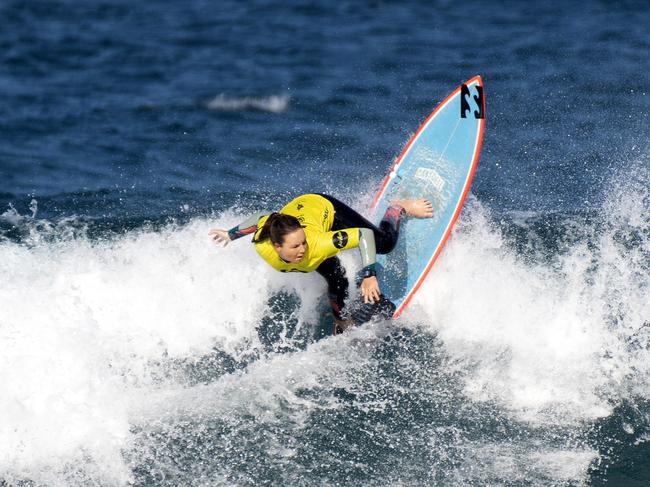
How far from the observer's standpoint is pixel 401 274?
860 cm

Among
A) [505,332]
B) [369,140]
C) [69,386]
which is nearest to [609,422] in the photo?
[505,332]

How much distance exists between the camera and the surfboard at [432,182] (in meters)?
8.56

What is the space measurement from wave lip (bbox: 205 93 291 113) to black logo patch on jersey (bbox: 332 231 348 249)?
24.5 ft

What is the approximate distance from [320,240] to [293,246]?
510 mm

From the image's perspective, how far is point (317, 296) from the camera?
8766mm

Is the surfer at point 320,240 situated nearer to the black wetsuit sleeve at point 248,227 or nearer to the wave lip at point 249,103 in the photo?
the black wetsuit sleeve at point 248,227

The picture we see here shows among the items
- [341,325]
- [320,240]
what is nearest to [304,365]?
[341,325]

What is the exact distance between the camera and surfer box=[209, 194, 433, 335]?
22.4ft

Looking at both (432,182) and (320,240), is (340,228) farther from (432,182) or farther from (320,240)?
(432,182)

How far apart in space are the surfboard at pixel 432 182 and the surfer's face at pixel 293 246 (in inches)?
71.8

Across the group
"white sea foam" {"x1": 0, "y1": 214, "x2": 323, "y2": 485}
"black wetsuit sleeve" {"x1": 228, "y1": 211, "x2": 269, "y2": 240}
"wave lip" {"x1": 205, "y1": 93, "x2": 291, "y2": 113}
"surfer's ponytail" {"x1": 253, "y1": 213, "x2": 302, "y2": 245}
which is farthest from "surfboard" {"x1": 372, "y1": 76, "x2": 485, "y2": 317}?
"wave lip" {"x1": 205, "y1": 93, "x2": 291, "y2": 113}

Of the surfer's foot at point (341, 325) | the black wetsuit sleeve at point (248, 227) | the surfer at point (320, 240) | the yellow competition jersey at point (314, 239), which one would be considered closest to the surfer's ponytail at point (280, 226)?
the surfer at point (320, 240)

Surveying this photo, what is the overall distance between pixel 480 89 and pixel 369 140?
4323mm

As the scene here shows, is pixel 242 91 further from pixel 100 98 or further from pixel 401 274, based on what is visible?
pixel 401 274
